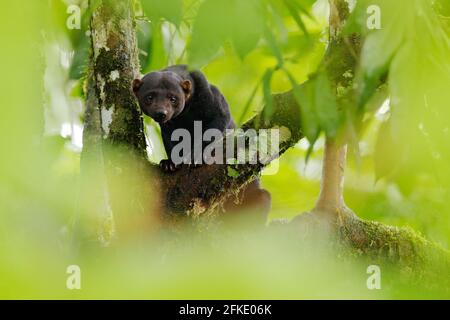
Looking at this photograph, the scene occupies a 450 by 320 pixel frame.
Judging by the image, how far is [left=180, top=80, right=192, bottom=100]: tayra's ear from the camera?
4.70 m

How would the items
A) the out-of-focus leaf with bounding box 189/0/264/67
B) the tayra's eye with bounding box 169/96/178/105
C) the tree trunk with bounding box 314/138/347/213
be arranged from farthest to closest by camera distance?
the tayra's eye with bounding box 169/96/178/105, the tree trunk with bounding box 314/138/347/213, the out-of-focus leaf with bounding box 189/0/264/67

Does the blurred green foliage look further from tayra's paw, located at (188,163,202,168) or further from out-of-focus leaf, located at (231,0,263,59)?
tayra's paw, located at (188,163,202,168)

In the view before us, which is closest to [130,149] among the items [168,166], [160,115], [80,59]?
[168,166]

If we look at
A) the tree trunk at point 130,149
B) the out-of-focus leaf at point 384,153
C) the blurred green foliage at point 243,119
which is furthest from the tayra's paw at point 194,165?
the out-of-focus leaf at point 384,153

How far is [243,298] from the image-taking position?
9.93 ft

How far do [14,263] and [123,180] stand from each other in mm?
977

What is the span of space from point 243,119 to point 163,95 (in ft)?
8.80

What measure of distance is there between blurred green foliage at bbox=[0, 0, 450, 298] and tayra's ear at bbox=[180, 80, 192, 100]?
393mm

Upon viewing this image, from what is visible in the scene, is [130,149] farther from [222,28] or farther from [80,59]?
[222,28]

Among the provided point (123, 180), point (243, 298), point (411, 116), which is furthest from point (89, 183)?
point (411, 116)

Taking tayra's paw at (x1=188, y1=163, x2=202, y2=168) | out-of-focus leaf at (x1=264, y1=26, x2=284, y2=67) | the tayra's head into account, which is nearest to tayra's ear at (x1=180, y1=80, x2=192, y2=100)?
the tayra's head

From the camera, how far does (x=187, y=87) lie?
4723mm

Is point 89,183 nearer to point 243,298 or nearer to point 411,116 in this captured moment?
point 243,298

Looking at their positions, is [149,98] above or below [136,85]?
above
